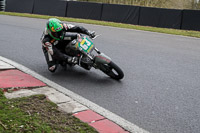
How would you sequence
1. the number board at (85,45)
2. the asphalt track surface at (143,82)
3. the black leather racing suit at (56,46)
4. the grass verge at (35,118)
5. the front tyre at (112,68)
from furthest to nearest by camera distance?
the black leather racing suit at (56,46)
the number board at (85,45)
the front tyre at (112,68)
the asphalt track surface at (143,82)
the grass verge at (35,118)

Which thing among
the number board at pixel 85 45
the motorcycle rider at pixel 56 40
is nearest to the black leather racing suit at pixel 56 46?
the motorcycle rider at pixel 56 40

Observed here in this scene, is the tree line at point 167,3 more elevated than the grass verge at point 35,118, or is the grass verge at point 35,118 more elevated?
the tree line at point 167,3

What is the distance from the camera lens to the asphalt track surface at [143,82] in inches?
176

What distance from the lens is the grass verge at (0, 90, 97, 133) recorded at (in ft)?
11.4

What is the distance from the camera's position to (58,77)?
6.55m

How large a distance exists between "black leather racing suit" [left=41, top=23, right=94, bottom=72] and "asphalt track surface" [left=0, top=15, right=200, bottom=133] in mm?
352

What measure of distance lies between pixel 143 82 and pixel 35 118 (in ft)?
9.96

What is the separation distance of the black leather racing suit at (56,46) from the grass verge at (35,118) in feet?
6.95

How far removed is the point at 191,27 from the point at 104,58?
40.8 ft

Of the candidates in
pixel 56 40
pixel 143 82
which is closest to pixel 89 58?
pixel 56 40

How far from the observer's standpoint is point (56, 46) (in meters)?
6.83

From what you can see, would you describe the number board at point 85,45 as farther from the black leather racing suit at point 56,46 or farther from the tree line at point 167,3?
the tree line at point 167,3

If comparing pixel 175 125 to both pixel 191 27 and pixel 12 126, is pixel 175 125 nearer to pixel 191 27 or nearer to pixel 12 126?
pixel 12 126

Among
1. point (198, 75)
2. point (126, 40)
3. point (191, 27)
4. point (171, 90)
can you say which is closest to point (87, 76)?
point (171, 90)
